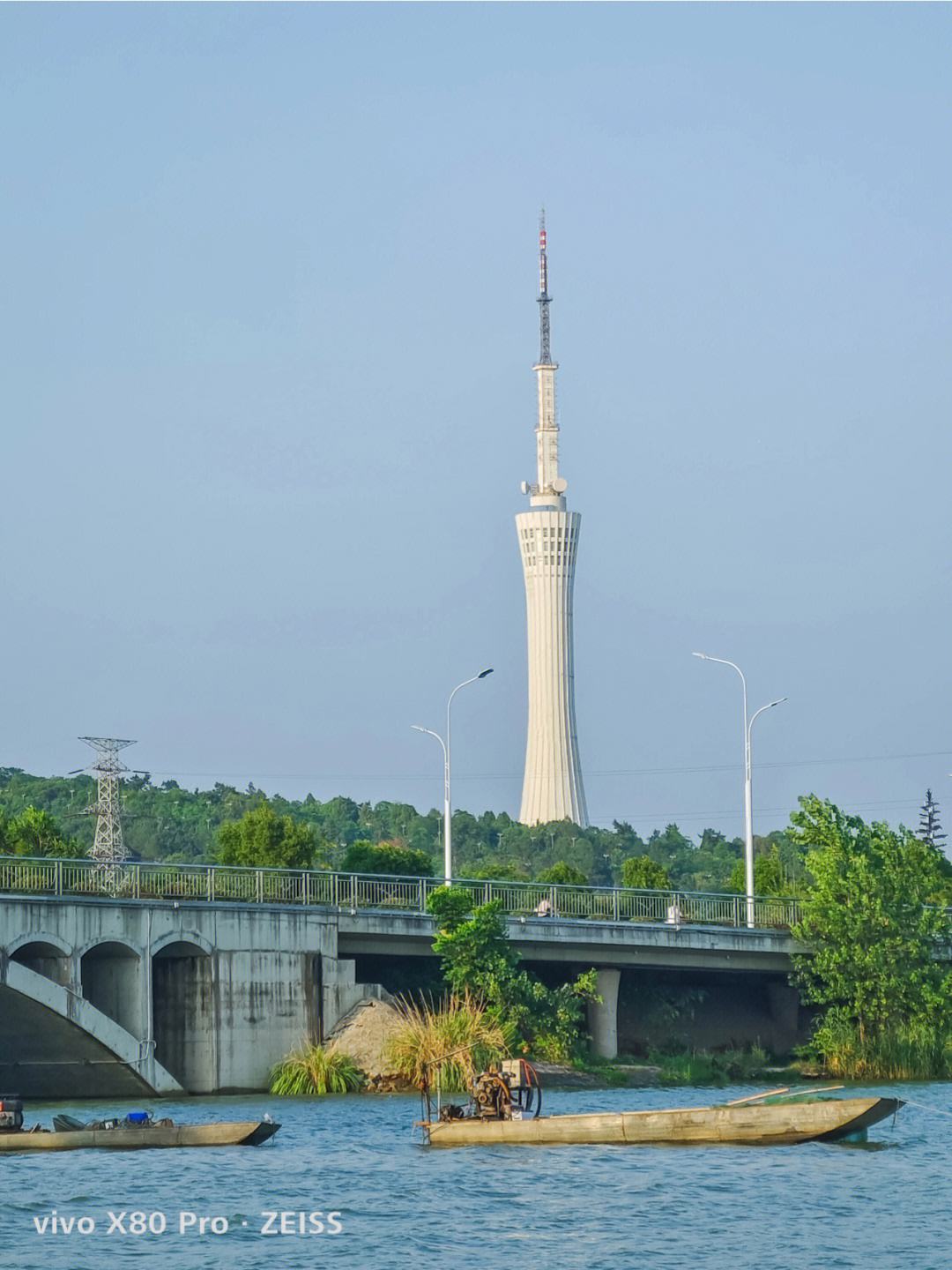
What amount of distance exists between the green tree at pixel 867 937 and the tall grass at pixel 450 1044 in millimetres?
14109

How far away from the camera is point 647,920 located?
82.4m

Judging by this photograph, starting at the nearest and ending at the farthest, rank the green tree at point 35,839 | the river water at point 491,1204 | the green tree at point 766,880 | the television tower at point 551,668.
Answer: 1. the river water at point 491,1204
2. the green tree at point 766,880
3. the green tree at point 35,839
4. the television tower at point 551,668

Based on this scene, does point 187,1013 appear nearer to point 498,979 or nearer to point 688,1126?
point 498,979

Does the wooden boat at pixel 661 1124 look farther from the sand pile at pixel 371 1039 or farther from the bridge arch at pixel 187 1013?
the bridge arch at pixel 187 1013

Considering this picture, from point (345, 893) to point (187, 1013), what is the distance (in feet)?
62.0

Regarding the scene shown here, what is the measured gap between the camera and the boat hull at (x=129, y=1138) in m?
52.5

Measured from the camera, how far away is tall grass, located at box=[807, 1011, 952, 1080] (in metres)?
76.1

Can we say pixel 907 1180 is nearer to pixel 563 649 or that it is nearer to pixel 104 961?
pixel 104 961

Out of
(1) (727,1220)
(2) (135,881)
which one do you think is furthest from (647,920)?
(1) (727,1220)

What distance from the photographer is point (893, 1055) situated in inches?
3004

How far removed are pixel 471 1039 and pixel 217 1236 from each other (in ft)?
84.7

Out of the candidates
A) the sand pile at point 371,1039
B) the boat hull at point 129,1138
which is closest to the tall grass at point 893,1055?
the sand pile at point 371,1039

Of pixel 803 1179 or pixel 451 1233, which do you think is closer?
pixel 451 1233

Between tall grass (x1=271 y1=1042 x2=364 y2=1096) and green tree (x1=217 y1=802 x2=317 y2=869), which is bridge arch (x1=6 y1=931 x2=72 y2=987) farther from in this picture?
green tree (x1=217 y1=802 x2=317 y2=869)
